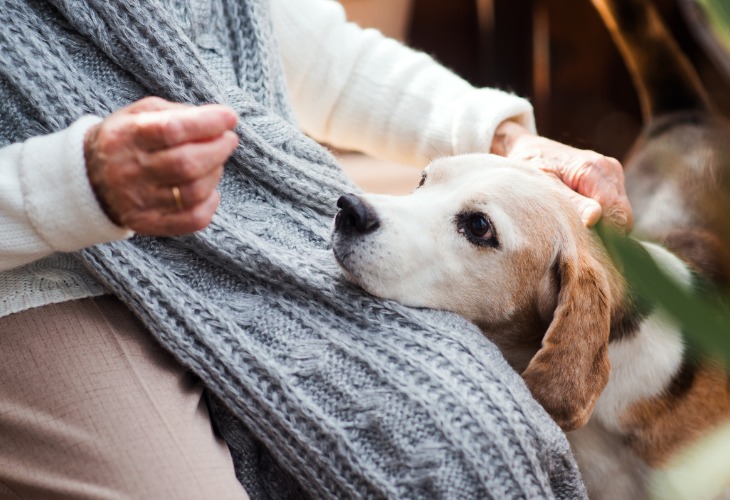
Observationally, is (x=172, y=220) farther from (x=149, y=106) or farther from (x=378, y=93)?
(x=378, y=93)

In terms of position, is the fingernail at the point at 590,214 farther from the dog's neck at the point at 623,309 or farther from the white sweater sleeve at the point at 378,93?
the white sweater sleeve at the point at 378,93

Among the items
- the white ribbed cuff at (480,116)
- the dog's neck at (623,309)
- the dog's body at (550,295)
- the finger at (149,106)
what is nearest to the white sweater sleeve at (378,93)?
the white ribbed cuff at (480,116)

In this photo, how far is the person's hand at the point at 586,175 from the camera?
1.07 m

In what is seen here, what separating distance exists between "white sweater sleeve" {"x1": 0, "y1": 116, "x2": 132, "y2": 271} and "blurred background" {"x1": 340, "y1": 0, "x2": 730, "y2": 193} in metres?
1.61

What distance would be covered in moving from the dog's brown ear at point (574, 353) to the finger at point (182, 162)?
0.47 m

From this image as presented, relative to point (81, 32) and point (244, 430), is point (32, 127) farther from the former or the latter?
point (244, 430)

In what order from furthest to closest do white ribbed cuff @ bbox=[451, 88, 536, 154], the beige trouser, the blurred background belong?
the blurred background
white ribbed cuff @ bbox=[451, 88, 536, 154]
the beige trouser

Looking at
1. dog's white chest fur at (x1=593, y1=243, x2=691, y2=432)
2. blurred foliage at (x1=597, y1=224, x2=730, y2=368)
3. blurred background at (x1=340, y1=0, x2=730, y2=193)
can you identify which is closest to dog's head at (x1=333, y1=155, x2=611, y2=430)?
dog's white chest fur at (x1=593, y1=243, x2=691, y2=432)

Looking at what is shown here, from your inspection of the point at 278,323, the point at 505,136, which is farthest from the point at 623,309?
the point at 278,323

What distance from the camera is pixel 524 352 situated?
1012 mm

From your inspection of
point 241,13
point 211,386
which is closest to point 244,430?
point 211,386

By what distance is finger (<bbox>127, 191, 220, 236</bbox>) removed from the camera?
26.4 inches

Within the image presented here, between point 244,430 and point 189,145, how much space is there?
334mm

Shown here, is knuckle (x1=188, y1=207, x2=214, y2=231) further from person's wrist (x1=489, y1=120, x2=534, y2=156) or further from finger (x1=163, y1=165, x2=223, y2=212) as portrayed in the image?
person's wrist (x1=489, y1=120, x2=534, y2=156)
